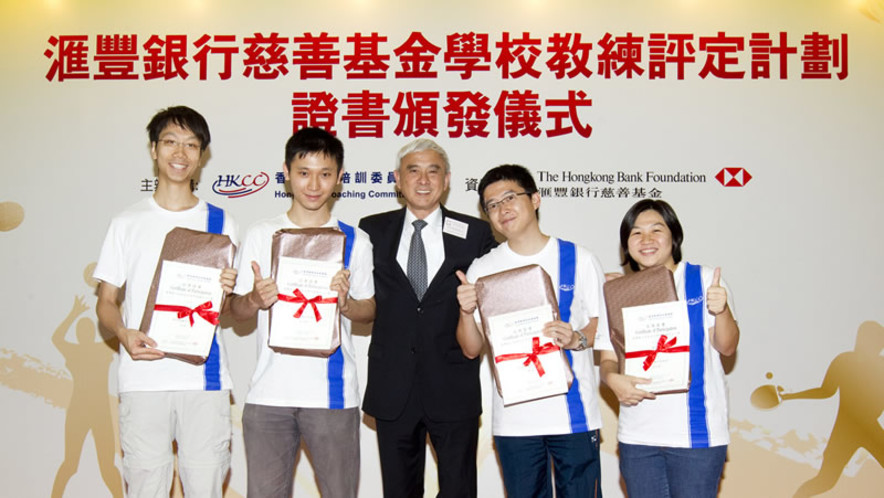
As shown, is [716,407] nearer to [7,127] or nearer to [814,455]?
[814,455]

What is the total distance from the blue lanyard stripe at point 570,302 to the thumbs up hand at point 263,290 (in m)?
1.05

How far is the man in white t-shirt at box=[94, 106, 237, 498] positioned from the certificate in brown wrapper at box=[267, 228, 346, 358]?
195 mm

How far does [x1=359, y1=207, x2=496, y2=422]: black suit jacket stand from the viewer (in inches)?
110

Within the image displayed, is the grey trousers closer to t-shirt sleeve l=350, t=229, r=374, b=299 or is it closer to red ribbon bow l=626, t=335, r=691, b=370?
t-shirt sleeve l=350, t=229, r=374, b=299

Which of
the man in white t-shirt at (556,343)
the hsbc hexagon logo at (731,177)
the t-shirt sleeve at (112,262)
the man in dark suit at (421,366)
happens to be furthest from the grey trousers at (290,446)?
the hsbc hexagon logo at (731,177)

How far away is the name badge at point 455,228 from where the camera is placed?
9.84ft

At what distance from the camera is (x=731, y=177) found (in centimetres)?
401

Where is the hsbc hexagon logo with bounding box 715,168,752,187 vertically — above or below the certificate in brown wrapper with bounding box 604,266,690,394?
above

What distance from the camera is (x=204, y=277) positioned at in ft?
8.33

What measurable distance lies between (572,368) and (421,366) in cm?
61

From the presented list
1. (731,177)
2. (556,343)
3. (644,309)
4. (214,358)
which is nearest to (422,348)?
(556,343)

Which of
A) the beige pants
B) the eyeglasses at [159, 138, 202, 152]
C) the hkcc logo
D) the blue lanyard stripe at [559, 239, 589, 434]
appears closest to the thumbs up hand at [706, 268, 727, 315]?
the blue lanyard stripe at [559, 239, 589, 434]

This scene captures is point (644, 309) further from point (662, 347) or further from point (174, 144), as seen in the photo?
point (174, 144)

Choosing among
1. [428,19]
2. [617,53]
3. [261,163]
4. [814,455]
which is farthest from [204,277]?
[814,455]
